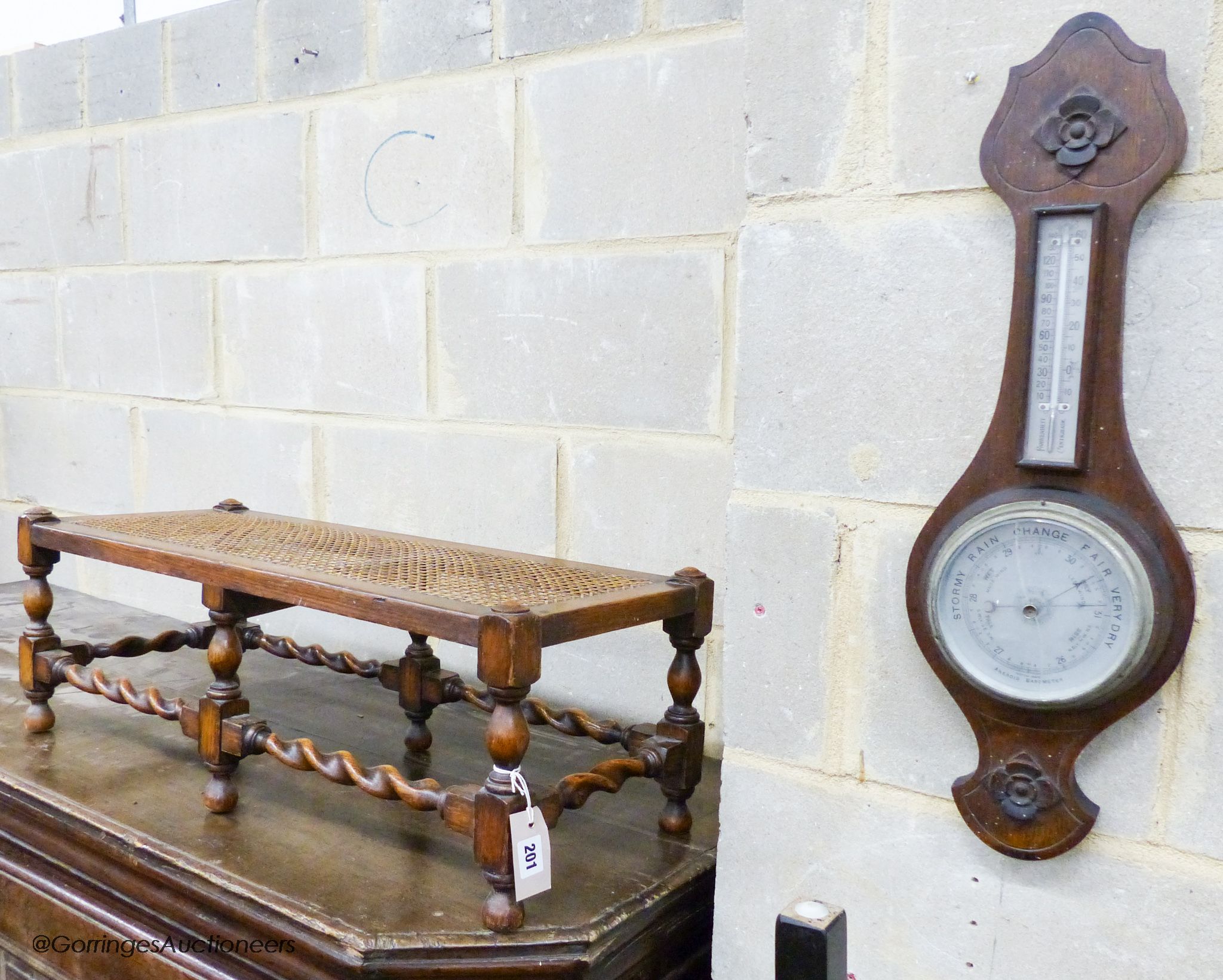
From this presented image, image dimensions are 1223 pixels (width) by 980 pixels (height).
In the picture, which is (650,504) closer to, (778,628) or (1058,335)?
(778,628)

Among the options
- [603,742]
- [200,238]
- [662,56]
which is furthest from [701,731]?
[200,238]

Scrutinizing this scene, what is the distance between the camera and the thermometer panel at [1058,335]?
0.79 meters

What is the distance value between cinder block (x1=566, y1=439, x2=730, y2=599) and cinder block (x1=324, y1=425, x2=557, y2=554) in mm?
57

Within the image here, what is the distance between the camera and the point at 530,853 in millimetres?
937

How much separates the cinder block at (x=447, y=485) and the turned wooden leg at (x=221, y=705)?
0.54 m

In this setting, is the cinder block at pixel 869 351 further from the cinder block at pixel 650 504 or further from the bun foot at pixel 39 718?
the bun foot at pixel 39 718

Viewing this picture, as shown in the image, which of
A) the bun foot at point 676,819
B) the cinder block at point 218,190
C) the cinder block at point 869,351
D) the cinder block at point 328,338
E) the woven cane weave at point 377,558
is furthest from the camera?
the cinder block at point 218,190

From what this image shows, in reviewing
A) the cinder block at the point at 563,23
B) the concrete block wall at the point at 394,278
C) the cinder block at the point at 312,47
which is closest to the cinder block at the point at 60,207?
the concrete block wall at the point at 394,278

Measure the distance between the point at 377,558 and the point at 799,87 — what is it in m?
0.69

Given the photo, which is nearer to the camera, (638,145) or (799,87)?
(799,87)

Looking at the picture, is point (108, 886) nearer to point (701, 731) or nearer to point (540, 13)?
point (701, 731)

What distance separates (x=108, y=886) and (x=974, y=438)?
104 centimetres

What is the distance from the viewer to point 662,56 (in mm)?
1417

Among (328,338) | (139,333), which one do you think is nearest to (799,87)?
(328,338)
